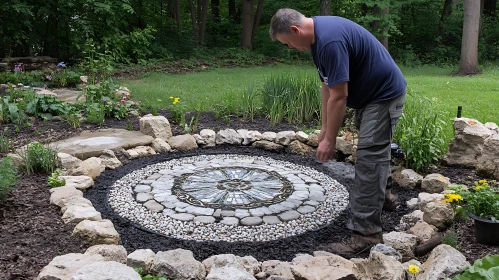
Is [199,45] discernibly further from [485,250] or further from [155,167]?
→ [485,250]

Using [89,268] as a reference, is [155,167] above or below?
below

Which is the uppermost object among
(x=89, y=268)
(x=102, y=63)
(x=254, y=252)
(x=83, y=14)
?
(x=83, y=14)

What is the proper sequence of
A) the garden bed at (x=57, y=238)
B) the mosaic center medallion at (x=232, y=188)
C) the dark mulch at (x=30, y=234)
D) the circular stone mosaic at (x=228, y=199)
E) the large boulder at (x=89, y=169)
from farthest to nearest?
the large boulder at (x=89, y=169) → the mosaic center medallion at (x=232, y=188) → the circular stone mosaic at (x=228, y=199) → the garden bed at (x=57, y=238) → the dark mulch at (x=30, y=234)

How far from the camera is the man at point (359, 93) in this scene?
288 centimetres

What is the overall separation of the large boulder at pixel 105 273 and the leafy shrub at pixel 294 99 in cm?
404

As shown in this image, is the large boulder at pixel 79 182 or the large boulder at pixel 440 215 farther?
the large boulder at pixel 79 182

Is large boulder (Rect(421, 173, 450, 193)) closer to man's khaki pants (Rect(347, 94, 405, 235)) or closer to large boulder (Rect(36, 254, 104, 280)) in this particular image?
man's khaki pants (Rect(347, 94, 405, 235))

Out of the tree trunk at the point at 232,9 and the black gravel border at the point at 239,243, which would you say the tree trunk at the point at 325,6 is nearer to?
the tree trunk at the point at 232,9

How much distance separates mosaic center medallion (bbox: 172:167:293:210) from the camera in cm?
390

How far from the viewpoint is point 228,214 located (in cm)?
367

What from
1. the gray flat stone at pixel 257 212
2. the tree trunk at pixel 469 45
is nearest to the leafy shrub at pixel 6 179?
the gray flat stone at pixel 257 212

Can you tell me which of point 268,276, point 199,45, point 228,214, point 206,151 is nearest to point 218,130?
point 206,151

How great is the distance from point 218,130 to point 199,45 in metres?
11.8

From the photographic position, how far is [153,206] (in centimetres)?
383
